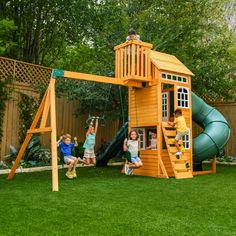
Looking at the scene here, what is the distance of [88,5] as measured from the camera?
14.3m

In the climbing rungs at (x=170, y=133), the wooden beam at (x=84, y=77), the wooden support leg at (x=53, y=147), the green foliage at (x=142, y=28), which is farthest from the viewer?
the green foliage at (x=142, y=28)

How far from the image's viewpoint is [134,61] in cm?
899

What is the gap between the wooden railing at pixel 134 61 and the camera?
29.5 feet

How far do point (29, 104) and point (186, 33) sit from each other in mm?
6175

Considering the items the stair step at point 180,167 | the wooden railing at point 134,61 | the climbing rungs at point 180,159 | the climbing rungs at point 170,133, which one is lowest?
the stair step at point 180,167

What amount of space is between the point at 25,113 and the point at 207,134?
579 centimetres

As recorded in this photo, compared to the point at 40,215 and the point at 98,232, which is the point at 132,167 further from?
the point at 98,232

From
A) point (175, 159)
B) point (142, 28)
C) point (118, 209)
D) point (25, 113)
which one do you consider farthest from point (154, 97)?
point (118, 209)

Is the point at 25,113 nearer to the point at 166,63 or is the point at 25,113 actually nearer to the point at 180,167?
the point at 166,63

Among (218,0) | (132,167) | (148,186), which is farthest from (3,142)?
(218,0)

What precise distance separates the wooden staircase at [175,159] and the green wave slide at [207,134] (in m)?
0.82

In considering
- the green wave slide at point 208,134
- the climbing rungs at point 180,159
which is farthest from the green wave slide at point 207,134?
the climbing rungs at point 180,159

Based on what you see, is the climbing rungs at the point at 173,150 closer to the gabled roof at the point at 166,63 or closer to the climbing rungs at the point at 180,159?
the climbing rungs at the point at 180,159

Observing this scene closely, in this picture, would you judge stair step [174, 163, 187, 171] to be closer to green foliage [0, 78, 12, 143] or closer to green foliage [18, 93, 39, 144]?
green foliage [18, 93, 39, 144]
